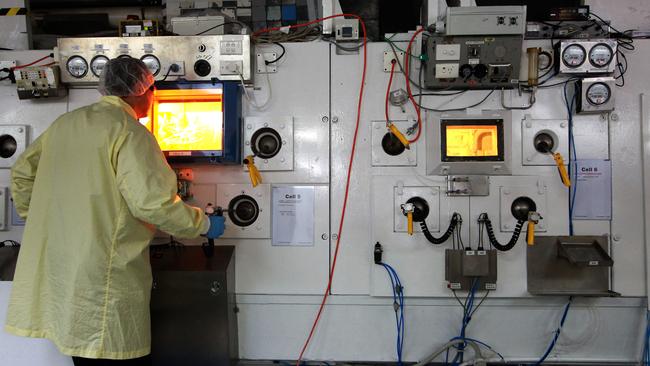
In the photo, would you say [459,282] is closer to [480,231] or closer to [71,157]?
[480,231]

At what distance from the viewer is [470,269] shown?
1778mm

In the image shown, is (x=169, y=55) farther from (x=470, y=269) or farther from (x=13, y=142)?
(x=470, y=269)

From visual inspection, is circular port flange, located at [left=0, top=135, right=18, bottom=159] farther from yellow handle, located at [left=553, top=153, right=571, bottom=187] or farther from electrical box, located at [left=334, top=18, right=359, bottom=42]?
yellow handle, located at [left=553, top=153, right=571, bottom=187]

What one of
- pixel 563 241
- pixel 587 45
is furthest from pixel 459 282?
pixel 587 45

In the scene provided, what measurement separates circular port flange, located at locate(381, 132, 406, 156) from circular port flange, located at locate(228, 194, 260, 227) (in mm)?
645

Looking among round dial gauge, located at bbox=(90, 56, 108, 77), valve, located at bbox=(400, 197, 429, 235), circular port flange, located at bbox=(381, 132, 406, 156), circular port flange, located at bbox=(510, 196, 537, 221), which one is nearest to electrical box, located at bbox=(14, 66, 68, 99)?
round dial gauge, located at bbox=(90, 56, 108, 77)

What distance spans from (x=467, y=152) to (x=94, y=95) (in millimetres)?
1751

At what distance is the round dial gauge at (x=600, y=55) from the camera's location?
1826mm

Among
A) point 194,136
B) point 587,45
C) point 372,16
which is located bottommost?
point 194,136

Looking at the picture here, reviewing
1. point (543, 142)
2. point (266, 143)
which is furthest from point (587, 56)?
point (266, 143)

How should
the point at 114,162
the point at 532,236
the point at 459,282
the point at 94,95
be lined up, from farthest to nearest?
the point at 94,95
the point at 459,282
the point at 532,236
the point at 114,162

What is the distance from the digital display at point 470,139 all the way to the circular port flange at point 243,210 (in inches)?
34.8

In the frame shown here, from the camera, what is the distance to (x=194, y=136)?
184 cm

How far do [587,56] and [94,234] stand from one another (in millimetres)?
2081
